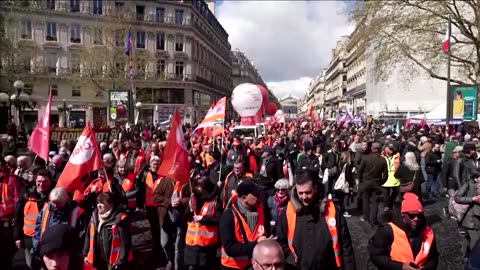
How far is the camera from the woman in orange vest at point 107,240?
155 inches

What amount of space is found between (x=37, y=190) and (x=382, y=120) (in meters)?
34.6

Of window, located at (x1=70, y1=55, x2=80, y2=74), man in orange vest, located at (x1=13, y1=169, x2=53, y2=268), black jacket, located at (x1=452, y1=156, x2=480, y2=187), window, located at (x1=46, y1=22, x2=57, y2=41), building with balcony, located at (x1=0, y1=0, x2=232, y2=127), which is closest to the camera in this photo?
man in orange vest, located at (x1=13, y1=169, x2=53, y2=268)

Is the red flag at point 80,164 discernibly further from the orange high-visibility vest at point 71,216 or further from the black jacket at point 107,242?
the black jacket at point 107,242

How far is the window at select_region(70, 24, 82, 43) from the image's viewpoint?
4878cm

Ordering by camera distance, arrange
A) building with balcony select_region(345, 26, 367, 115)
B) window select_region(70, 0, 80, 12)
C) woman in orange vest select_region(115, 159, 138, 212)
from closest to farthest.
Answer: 1. woman in orange vest select_region(115, 159, 138, 212)
2. window select_region(70, 0, 80, 12)
3. building with balcony select_region(345, 26, 367, 115)

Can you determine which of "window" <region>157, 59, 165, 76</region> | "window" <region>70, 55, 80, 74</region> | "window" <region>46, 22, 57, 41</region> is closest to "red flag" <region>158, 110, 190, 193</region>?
"window" <region>70, 55, 80, 74</region>

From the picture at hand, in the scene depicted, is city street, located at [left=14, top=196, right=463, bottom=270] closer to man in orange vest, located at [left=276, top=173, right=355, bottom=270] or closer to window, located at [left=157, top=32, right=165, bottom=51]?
man in orange vest, located at [left=276, top=173, right=355, bottom=270]

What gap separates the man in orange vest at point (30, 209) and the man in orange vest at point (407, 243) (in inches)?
138

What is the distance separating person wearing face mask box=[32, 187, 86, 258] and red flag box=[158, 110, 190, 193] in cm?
151

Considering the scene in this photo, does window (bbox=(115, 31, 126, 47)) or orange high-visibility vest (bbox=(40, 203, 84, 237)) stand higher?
window (bbox=(115, 31, 126, 47))

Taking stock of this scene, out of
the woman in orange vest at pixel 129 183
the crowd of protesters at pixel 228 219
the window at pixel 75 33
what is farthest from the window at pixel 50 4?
the woman in orange vest at pixel 129 183

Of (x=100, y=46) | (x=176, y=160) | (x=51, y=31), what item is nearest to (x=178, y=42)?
(x=100, y=46)

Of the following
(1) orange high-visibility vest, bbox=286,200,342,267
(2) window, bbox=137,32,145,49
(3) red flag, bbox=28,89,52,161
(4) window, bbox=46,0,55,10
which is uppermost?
(4) window, bbox=46,0,55,10

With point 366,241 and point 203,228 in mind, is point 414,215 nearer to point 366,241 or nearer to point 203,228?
point 203,228
